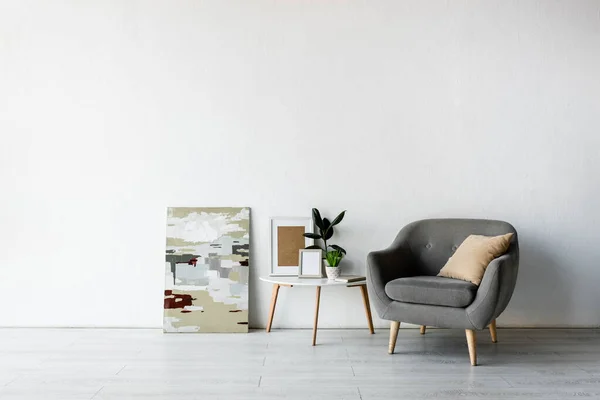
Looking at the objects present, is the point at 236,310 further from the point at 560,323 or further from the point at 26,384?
the point at 560,323

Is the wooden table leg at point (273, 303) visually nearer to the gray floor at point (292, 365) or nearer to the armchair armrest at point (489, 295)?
the gray floor at point (292, 365)

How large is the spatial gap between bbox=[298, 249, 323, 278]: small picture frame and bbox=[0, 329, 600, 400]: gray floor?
452 mm

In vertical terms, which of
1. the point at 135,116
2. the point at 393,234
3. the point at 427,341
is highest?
the point at 135,116

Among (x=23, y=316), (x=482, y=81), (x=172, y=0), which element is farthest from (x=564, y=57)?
(x=23, y=316)

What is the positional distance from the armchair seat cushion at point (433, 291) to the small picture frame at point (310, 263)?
720mm

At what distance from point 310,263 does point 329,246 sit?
0.77 ft

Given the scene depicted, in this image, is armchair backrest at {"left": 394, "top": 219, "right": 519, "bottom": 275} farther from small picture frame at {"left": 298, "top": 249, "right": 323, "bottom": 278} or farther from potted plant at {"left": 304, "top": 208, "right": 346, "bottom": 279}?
small picture frame at {"left": 298, "top": 249, "right": 323, "bottom": 278}

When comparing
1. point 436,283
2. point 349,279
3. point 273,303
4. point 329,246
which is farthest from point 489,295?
point 273,303

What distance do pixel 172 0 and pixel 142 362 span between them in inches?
108

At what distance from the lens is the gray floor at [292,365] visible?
295 centimetres

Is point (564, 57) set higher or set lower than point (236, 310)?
higher

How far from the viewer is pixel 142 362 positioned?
3.51 meters

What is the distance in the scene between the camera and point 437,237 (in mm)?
4270

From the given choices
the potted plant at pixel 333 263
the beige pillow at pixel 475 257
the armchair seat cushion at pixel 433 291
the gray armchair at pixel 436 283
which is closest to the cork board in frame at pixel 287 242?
the potted plant at pixel 333 263
